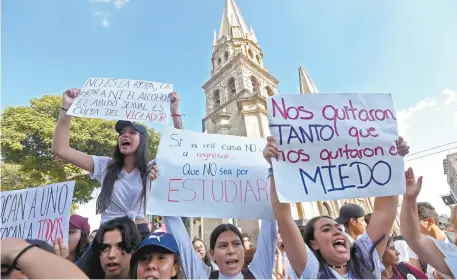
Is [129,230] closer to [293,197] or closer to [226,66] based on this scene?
[293,197]

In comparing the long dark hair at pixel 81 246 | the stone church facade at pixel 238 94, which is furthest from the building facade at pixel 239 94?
the long dark hair at pixel 81 246

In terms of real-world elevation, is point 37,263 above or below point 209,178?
below

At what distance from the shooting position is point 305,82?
40688mm

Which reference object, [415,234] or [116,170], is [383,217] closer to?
[415,234]

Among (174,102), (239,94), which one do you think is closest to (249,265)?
(174,102)

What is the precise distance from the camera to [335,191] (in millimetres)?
2318

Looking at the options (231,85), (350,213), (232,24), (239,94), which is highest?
(232,24)

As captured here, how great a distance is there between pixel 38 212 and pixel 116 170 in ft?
2.52

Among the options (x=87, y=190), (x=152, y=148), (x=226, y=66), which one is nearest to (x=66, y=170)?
(x=87, y=190)

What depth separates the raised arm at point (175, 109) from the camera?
3.37m

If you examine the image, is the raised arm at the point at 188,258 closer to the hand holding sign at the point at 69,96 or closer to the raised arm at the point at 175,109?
the raised arm at the point at 175,109

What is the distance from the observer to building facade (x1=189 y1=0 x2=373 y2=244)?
20.0 metres

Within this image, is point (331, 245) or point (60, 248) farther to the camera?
point (60, 248)

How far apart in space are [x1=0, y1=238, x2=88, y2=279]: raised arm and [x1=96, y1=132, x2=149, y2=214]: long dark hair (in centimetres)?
173
